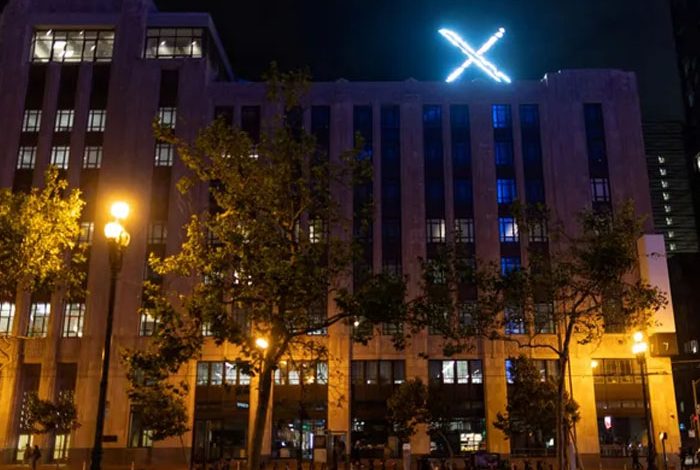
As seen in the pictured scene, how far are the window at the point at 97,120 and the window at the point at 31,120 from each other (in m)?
4.45

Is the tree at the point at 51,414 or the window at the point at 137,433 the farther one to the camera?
the window at the point at 137,433

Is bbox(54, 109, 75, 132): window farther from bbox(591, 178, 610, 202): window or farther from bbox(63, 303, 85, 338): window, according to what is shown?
bbox(591, 178, 610, 202): window

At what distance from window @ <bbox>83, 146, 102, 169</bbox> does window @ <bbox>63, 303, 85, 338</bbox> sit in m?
12.1

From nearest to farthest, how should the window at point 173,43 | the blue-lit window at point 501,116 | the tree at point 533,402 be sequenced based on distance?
the tree at point 533,402 < the blue-lit window at point 501,116 < the window at point 173,43

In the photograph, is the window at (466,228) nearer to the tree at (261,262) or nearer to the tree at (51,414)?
the tree at (51,414)

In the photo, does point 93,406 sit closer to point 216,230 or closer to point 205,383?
point 205,383

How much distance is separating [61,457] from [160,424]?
1595 cm

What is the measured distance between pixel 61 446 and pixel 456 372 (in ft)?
105

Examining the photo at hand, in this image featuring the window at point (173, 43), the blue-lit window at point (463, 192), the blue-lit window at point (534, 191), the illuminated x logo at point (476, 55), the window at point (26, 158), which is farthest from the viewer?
the illuminated x logo at point (476, 55)

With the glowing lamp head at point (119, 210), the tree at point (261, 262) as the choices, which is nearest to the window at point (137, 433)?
the tree at point (261, 262)

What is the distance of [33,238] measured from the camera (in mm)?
28844

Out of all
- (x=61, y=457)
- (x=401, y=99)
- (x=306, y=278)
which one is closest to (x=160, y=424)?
(x=61, y=457)

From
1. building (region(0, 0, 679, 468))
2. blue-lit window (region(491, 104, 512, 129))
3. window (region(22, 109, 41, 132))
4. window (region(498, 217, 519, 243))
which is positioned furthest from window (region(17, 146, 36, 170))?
window (region(498, 217, 519, 243))

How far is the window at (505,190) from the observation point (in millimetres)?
61219
